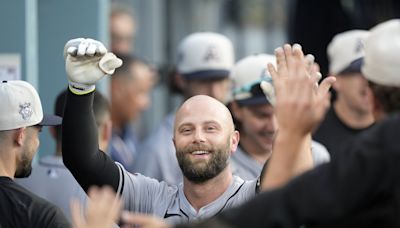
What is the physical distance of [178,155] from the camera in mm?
5176

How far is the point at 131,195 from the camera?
5.13 meters

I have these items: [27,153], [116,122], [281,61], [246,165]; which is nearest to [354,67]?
[246,165]

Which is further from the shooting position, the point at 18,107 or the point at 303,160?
the point at 18,107

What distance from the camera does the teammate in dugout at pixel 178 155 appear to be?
16.4ft

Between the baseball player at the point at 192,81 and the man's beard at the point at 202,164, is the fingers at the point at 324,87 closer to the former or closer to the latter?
the man's beard at the point at 202,164

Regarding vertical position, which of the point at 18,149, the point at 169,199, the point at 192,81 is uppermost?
the point at 18,149

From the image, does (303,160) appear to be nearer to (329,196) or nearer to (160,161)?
(329,196)

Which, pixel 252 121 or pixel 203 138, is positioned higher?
pixel 203 138

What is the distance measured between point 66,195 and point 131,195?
1.04 metres

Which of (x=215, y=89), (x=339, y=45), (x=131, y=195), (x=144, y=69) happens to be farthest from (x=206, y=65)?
(x=131, y=195)

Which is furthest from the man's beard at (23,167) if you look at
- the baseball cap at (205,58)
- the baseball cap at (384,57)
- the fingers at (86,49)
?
the baseball cap at (205,58)

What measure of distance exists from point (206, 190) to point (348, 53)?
2.94 meters

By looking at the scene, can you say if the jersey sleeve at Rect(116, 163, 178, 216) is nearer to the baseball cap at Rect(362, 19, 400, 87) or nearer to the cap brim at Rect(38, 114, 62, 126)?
the cap brim at Rect(38, 114, 62, 126)

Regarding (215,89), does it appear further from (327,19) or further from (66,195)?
(327,19)
